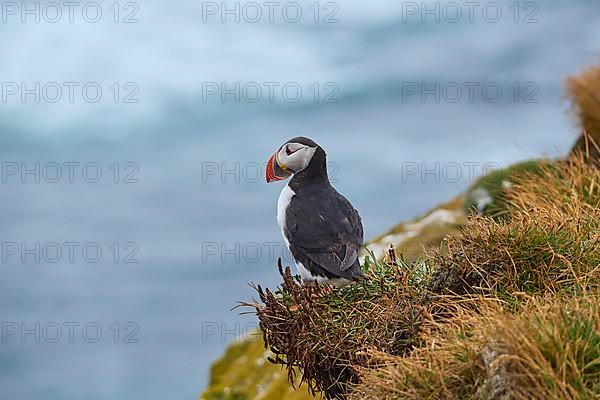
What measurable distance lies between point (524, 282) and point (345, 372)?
5.19 feet

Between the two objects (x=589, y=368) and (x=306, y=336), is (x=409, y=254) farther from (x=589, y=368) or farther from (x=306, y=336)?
(x=589, y=368)

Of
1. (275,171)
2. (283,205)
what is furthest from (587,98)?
(283,205)

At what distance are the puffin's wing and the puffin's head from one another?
13.9 inches

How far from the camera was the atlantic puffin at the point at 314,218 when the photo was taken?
7.17m

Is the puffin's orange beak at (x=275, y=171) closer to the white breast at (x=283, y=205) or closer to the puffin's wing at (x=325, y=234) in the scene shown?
the white breast at (x=283, y=205)

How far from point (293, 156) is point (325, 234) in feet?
2.57

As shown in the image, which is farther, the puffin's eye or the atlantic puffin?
the puffin's eye

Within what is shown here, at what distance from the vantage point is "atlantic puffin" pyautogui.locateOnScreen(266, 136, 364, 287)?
7.17m

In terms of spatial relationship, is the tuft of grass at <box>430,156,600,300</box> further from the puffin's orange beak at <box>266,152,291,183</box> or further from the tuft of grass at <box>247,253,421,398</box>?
the puffin's orange beak at <box>266,152,291,183</box>

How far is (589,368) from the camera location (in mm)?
4793

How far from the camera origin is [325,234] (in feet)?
23.7

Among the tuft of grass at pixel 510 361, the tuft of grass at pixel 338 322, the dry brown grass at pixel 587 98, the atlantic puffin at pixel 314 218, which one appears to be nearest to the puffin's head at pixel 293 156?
the atlantic puffin at pixel 314 218

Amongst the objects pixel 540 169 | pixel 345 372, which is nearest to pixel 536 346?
pixel 345 372

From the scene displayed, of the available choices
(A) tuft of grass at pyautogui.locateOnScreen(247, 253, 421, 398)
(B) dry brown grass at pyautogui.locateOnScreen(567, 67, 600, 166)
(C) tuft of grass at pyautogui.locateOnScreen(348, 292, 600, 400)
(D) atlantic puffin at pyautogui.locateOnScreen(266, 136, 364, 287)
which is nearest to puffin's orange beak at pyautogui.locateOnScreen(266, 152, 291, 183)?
(D) atlantic puffin at pyautogui.locateOnScreen(266, 136, 364, 287)
